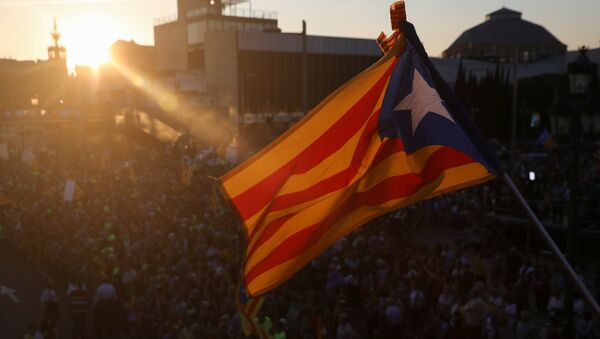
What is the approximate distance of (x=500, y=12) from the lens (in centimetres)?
9650

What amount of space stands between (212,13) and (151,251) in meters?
61.9

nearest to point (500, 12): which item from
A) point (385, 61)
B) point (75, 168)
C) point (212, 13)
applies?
point (212, 13)

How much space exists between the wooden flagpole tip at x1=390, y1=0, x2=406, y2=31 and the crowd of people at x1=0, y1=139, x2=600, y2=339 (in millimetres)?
2450

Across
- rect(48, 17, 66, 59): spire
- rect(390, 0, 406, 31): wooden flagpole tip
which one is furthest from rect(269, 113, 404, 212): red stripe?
rect(48, 17, 66, 59): spire

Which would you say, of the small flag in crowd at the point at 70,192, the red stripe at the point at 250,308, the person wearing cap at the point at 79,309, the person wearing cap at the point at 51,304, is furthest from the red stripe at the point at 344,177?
the small flag in crowd at the point at 70,192

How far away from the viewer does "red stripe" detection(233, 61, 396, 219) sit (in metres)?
4.84

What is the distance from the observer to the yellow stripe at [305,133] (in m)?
4.84

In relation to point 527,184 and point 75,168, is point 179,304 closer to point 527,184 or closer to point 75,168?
point 527,184

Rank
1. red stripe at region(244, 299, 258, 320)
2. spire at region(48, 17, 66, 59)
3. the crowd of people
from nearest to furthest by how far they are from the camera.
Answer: red stripe at region(244, 299, 258, 320) → the crowd of people → spire at region(48, 17, 66, 59)

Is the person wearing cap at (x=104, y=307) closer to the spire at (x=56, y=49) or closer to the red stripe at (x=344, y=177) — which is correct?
the red stripe at (x=344, y=177)

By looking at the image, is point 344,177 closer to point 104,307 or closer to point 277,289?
point 277,289

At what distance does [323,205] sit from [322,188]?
0.43 feet

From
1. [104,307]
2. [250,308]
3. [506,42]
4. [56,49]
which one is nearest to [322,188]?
[250,308]

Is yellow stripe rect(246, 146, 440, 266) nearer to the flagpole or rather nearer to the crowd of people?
the flagpole
